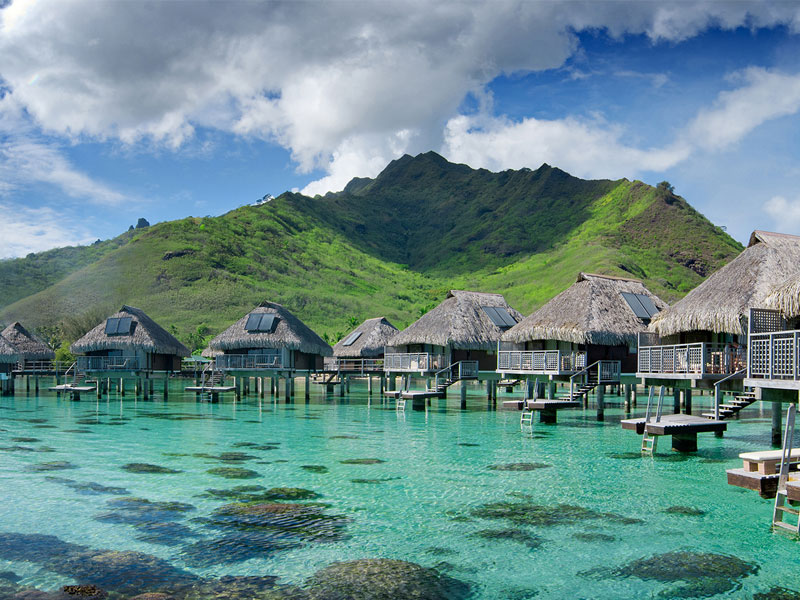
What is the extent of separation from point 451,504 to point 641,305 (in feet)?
63.6

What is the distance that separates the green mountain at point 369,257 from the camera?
80312 mm

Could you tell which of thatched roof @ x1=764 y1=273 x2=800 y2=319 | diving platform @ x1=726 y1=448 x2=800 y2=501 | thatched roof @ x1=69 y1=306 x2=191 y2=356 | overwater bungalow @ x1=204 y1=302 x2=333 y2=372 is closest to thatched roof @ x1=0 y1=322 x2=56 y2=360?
thatched roof @ x1=69 y1=306 x2=191 y2=356

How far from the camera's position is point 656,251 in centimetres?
9125

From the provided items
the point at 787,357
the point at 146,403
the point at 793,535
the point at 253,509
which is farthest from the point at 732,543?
the point at 146,403

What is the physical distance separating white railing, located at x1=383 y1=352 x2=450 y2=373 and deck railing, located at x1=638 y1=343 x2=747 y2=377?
1345 cm

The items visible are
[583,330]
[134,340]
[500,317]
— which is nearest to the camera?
[583,330]

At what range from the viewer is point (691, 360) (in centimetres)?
1942

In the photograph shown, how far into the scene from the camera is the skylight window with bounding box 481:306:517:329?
35031mm

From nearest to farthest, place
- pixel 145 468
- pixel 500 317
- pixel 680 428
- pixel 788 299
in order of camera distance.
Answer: pixel 788 299 → pixel 145 468 → pixel 680 428 → pixel 500 317

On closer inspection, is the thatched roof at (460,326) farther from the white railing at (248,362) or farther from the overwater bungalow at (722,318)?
the overwater bungalow at (722,318)

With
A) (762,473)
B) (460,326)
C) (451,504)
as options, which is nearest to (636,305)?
(460,326)

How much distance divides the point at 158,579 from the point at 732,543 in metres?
7.28

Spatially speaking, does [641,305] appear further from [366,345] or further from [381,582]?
[381,582]

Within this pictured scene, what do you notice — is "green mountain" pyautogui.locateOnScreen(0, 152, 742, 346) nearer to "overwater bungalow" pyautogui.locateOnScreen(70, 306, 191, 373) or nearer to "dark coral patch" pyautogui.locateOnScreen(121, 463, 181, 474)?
"overwater bungalow" pyautogui.locateOnScreen(70, 306, 191, 373)
